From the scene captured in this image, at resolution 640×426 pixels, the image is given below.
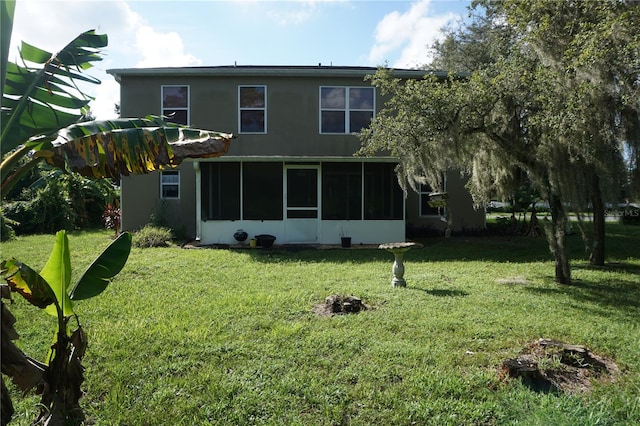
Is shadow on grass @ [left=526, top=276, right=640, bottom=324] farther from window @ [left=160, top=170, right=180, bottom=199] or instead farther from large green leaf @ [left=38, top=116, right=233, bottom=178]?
window @ [left=160, top=170, right=180, bottom=199]

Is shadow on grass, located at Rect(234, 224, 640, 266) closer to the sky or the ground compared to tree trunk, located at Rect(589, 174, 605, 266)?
closer to the ground

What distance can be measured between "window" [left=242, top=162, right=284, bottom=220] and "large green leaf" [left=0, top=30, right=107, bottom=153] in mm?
9909

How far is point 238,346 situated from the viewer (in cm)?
486

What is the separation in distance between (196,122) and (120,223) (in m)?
4.82

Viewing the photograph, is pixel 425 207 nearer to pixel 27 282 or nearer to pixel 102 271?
pixel 102 271

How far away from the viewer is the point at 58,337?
3111 mm

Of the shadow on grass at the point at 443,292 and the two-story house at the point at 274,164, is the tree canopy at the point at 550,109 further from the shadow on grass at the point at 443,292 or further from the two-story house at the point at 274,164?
the two-story house at the point at 274,164

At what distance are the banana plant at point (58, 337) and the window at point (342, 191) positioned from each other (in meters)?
10.7

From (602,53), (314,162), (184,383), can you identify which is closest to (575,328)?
(602,53)

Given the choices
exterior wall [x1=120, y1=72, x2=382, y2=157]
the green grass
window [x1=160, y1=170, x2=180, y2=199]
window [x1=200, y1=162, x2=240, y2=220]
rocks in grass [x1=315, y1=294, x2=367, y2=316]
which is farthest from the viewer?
window [x1=160, y1=170, x2=180, y2=199]

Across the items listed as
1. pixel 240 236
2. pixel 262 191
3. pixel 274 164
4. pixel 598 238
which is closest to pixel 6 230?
pixel 240 236

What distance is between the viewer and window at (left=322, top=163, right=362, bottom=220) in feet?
46.3

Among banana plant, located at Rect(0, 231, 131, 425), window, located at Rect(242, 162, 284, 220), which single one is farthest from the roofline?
banana plant, located at Rect(0, 231, 131, 425)

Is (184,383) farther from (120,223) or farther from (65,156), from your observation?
(120,223)
